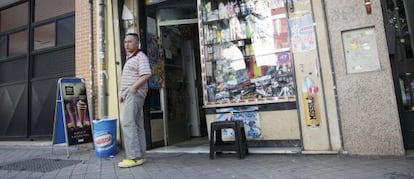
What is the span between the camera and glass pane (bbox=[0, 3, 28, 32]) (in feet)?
26.2

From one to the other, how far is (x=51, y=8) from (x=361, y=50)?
6.92m

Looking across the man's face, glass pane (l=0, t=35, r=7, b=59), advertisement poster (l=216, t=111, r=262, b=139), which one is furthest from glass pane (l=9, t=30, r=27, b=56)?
advertisement poster (l=216, t=111, r=262, b=139)

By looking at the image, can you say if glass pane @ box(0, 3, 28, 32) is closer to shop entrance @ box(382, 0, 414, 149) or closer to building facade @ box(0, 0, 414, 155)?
building facade @ box(0, 0, 414, 155)

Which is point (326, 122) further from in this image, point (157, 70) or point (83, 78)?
point (83, 78)

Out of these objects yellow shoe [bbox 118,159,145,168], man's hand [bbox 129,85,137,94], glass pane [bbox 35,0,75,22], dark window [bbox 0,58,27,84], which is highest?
glass pane [bbox 35,0,75,22]

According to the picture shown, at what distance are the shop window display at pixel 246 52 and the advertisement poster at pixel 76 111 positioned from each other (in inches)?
91.5

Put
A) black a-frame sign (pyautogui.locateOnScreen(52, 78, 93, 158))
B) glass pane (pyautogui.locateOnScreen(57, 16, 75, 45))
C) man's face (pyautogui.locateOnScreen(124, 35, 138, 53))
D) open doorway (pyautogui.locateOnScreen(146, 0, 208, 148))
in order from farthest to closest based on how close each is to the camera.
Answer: glass pane (pyautogui.locateOnScreen(57, 16, 75, 45))
open doorway (pyautogui.locateOnScreen(146, 0, 208, 148))
black a-frame sign (pyautogui.locateOnScreen(52, 78, 93, 158))
man's face (pyautogui.locateOnScreen(124, 35, 138, 53))

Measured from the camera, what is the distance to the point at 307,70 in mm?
4410

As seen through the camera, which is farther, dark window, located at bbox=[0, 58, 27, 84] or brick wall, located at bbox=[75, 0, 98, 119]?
dark window, located at bbox=[0, 58, 27, 84]

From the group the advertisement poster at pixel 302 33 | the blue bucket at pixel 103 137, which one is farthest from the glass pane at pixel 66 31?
the advertisement poster at pixel 302 33

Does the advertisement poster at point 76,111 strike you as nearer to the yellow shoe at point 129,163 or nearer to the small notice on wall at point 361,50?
the yellow shoe at point 129,163

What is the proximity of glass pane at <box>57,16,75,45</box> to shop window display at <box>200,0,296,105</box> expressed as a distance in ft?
10.4

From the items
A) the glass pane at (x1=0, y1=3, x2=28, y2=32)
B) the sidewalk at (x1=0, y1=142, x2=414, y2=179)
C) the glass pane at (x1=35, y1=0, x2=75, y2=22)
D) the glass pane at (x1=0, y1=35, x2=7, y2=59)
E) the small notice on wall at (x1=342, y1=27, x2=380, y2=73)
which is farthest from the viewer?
the glass pane at (x1=0, y1=35, x2=7, y2=59)

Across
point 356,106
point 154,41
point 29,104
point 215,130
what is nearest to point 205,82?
point 215,130
